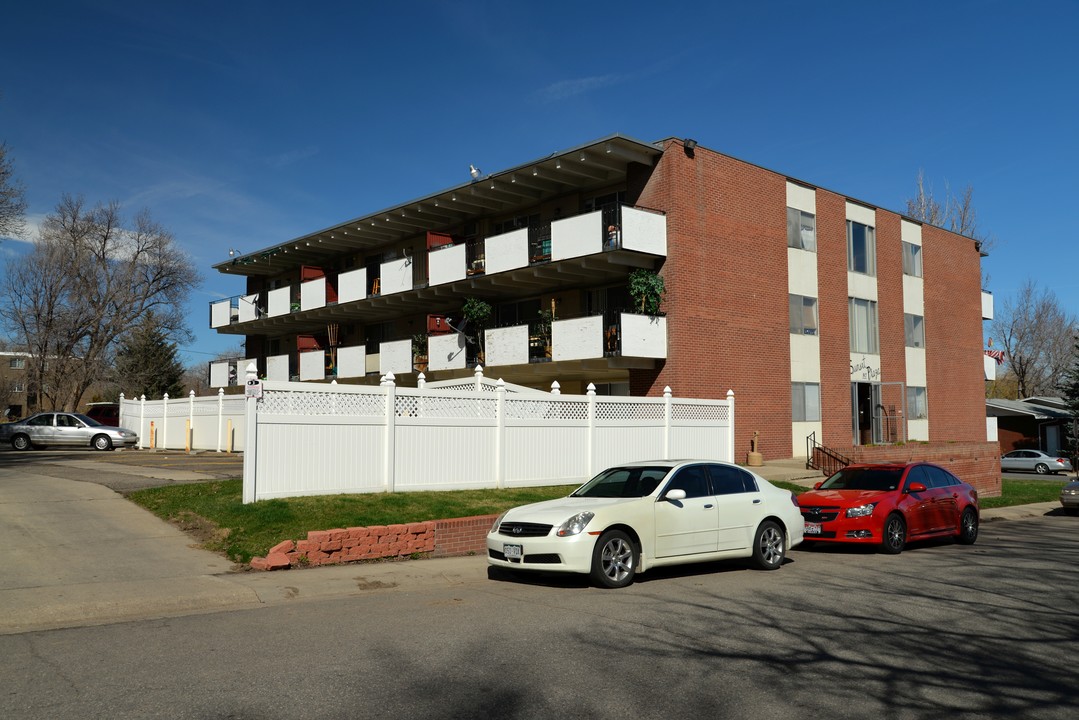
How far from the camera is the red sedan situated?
13.7 m

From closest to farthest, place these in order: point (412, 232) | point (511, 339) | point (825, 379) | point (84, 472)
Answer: point (84, 472) → point (511, 339) → point (825, 379) → point (412, 232)

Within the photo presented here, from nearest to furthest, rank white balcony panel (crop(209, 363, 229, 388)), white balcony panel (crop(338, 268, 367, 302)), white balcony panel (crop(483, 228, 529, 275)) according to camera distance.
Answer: white balcony panel (crop(483, 228, 529, 275)) < white balcony panel (crop(338, 268, 367, 302)) < white balcony panel (crop(209, 363, 229, 388))

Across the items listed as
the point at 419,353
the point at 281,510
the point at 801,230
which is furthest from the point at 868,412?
the point at 281,510

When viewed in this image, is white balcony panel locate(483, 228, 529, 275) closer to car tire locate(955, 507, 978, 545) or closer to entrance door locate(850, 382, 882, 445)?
entrance door locate(850, 382, 882, 445)

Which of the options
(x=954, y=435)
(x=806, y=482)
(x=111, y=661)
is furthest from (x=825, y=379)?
(x=111, y=661)

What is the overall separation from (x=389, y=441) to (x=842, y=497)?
7586mm

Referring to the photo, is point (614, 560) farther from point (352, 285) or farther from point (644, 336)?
point (352, 285)

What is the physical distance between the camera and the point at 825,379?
95.0 ft

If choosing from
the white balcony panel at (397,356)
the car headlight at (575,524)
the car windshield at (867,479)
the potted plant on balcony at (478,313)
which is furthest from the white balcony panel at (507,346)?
the car headlight at (575,524)

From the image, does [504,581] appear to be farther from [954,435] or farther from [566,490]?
[954,435]

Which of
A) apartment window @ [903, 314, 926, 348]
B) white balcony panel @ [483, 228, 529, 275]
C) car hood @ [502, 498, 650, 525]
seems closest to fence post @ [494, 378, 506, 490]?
car hood @ [502, 498, 650, 525]

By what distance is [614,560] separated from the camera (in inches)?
397

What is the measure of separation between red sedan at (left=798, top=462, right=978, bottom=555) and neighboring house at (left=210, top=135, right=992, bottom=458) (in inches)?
369

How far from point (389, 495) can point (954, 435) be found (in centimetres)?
2863
